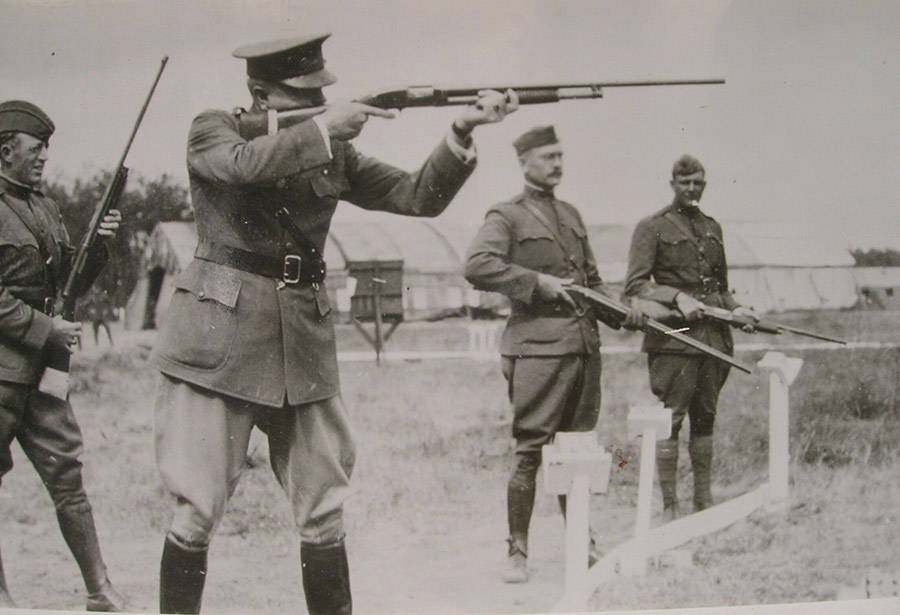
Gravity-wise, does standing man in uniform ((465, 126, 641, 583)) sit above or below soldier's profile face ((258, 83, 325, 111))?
below

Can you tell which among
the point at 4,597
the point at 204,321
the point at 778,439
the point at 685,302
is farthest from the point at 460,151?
the point at 4,597

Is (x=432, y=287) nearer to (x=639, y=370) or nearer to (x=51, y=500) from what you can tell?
(x=639, y=370)

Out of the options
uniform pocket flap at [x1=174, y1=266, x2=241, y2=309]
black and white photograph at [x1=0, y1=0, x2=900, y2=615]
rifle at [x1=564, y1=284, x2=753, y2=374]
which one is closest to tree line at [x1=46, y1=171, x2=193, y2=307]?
black and white photograph at [x1=0, y1=0, x2=900, y2=615]

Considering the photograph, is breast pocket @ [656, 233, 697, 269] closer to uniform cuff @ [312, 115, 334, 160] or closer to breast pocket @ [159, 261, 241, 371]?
uniform cuff @ [312, 115, 334, 160]

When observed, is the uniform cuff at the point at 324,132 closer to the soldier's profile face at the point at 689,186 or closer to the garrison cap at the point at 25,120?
the garrison cap at the point at 25,120

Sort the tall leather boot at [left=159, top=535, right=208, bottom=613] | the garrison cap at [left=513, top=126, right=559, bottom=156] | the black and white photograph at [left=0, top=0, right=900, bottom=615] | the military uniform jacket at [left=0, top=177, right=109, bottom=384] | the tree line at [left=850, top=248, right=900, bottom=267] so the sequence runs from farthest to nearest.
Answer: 1. the tree line at [left=850, top=248, right=900, bottom=267]
2. the garrison cap at [left=513, top=126, right=559, bottom=156]
3. the black and white photograph at [left=0, top=0, right=900, bottom=615]
4. the military uniform jacket at [left=0, top=177, right=109, bottom=384]
5. the tall leather boot at [left=159, top=535, right=208, bottom=613]

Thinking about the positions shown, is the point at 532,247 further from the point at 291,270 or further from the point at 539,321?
the point at 291,270

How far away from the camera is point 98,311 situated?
11.5 feet

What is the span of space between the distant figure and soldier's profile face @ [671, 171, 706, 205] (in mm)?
2261

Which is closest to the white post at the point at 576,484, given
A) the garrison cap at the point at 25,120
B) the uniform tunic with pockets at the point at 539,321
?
the uniform tunic with pockets at the point at 539,321

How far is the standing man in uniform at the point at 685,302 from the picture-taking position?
360 cm

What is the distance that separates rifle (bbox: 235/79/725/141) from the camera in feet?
9.68

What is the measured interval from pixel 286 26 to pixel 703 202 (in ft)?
5.84

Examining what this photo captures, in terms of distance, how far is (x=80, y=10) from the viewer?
3.57 metres
